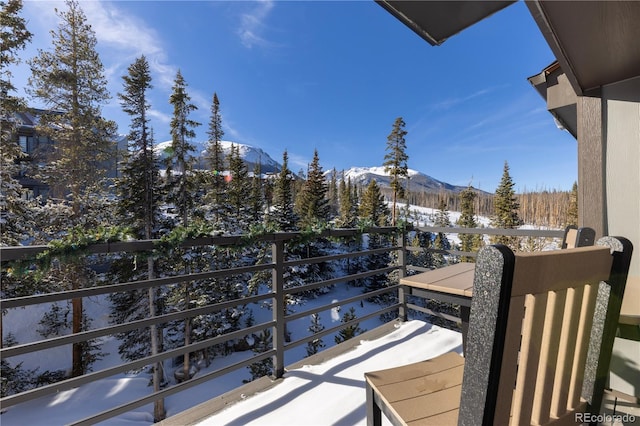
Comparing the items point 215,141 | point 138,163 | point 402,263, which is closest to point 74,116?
point 138,163

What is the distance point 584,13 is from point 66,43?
565 inches

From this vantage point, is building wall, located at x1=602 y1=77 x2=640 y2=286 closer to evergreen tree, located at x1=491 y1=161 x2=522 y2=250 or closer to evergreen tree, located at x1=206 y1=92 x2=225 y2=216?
evergreen tree, located at x1=206 y1=92 x2=225 y2=216

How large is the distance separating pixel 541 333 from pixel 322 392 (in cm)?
182

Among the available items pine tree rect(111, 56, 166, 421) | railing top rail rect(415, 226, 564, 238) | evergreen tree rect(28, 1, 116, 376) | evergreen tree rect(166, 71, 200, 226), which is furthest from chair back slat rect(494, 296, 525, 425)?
evergreen tree rect(166, 71, 200, 226)

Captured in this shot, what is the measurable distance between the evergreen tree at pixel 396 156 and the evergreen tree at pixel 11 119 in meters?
16.1

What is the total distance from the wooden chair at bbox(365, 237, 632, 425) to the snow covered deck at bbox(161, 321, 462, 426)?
1.36 meters

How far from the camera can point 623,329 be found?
1.15 metres

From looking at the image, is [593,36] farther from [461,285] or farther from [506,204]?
[506,204]

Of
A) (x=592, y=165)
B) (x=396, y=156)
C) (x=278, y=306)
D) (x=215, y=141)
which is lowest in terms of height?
(x=278, y=306)

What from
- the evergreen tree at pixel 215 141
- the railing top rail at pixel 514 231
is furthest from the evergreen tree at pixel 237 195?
the railing top rail at pixel 514 231

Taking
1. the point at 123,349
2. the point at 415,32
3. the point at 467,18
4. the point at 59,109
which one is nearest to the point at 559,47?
the point at 467,18

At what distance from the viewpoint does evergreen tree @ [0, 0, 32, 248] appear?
769cm

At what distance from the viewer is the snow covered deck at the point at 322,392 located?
1794 millimetres

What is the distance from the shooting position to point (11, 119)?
27.2ft
